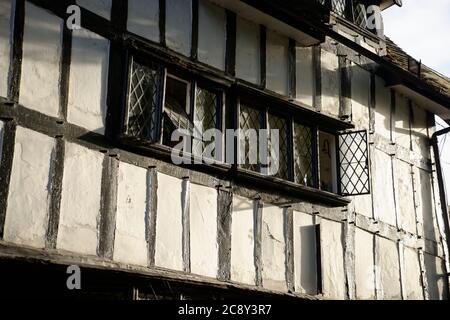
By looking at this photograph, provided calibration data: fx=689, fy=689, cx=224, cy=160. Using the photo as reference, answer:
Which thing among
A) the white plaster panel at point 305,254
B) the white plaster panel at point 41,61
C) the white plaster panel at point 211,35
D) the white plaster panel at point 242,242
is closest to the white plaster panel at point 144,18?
the white plaster panel at point 211,35

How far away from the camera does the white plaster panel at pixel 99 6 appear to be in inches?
304

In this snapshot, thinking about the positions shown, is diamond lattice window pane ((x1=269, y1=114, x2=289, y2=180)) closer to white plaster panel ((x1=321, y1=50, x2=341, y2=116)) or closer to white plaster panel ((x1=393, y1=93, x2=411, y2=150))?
white plaster panel ((x1=321, y1=50, x2=341, y2=116))

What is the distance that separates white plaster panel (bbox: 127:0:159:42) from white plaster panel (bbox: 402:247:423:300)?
5672 millimetres

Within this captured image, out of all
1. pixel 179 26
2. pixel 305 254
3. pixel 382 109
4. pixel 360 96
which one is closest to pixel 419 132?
pixel 382 109

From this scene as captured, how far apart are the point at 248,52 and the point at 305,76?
121 centimetres

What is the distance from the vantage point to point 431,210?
12.2 metres

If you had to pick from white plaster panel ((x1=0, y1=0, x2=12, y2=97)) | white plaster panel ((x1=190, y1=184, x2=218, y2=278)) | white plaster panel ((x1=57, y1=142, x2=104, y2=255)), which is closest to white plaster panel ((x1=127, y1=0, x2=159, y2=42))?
white plaster panel ((x1=0, y1=0, x2=12, y2=97))

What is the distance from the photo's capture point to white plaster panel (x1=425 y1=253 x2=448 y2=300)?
1170 centimetres

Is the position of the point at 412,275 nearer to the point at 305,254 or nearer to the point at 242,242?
the point at 305,254

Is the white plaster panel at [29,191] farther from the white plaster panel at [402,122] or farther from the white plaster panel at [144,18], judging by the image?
the white plaster panel at [402,122]

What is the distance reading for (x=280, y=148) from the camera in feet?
31.7
